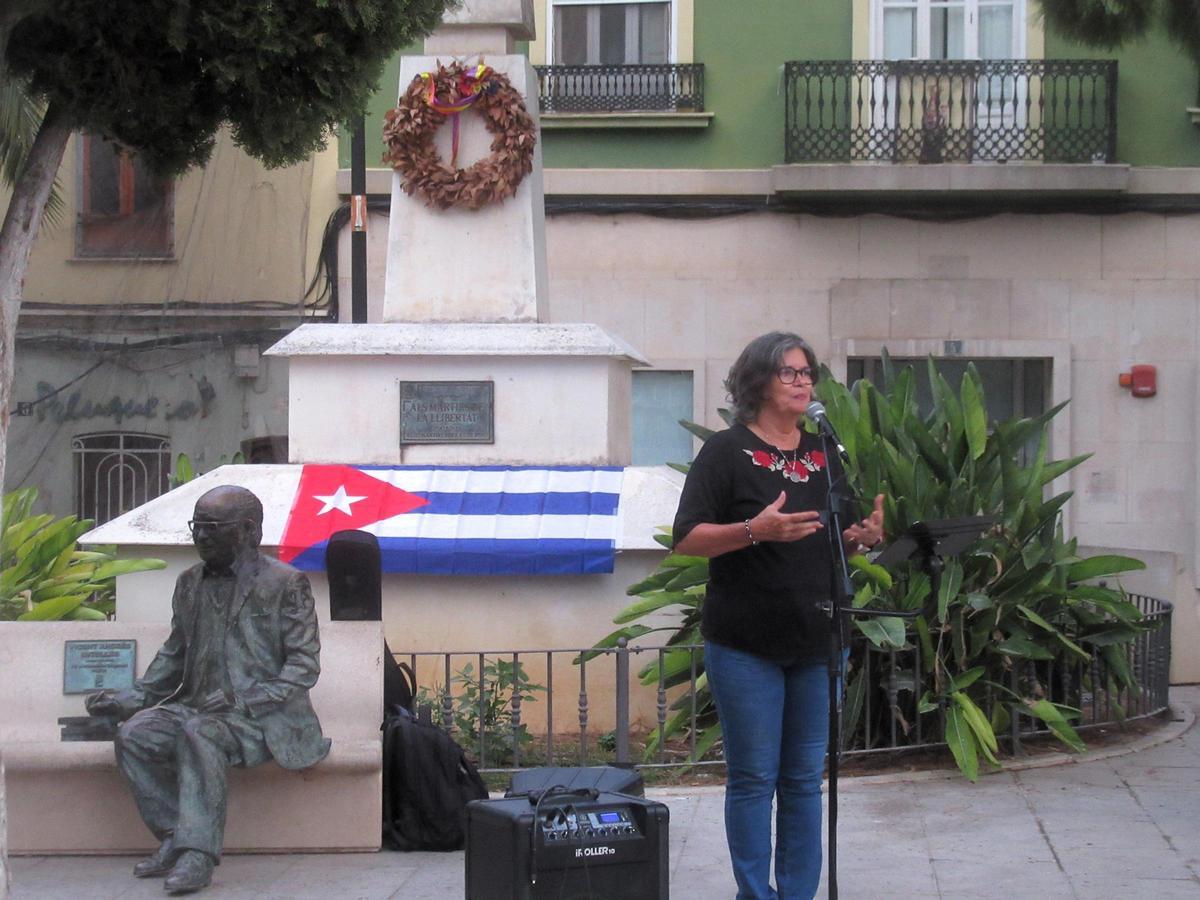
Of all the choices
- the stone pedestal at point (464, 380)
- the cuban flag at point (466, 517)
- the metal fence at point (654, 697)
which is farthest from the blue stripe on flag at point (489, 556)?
the stone pedestal at point (464, 380)

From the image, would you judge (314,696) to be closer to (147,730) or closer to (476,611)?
(147,730)

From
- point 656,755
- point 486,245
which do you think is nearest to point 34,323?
point 486,245

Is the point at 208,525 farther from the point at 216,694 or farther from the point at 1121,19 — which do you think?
the point at 1121,19

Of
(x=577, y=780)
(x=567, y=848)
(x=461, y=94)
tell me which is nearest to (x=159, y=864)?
(x=577, y=780)

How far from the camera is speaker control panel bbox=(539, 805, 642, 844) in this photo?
4.70 metres

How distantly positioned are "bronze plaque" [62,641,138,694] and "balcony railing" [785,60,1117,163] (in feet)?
30.3

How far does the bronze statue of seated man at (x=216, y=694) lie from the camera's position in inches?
226

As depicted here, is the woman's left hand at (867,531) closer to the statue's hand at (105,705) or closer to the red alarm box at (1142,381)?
the statue's hand at (105,705)

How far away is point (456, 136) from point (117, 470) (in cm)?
749

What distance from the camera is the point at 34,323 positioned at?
52.4ft

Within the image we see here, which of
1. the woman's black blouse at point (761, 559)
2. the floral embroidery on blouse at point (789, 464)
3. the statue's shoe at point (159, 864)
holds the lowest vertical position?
the statue's shoe at point (159, 864)

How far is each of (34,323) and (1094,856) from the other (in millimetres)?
12556

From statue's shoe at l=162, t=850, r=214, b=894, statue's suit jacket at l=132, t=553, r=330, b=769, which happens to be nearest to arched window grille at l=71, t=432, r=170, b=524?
statue's suit jacket at l=132, t=553, r=330, b=769

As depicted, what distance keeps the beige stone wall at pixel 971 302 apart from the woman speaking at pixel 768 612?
9005 millimetres
